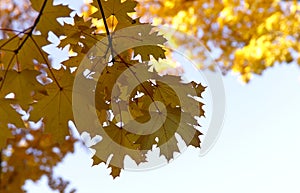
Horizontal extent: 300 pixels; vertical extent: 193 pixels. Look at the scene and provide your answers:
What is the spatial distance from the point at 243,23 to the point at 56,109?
128 inches

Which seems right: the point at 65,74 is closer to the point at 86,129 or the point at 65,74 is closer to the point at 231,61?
the point at 86,129

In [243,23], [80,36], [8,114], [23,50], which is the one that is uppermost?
[243,23]

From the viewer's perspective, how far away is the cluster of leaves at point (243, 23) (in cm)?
388

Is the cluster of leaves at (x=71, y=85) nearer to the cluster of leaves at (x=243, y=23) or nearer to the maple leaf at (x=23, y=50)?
the maple leaf at (x=23, y=50)

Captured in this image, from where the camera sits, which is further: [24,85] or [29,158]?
[29,158]

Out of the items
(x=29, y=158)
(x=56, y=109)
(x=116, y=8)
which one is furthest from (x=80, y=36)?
(x=29, y=158)

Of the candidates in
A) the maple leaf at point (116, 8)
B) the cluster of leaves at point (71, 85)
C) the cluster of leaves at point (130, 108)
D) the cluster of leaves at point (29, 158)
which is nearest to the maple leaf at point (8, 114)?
the cluster of leaves at point (71, 85)

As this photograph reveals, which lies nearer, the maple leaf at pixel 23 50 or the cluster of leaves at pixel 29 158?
the maple leaf at pixel 23 50

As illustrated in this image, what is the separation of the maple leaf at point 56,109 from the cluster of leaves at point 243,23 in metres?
2.86

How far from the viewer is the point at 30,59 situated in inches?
38.9

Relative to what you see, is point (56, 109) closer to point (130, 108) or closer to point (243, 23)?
point (130, 108)

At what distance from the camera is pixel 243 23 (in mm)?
3943

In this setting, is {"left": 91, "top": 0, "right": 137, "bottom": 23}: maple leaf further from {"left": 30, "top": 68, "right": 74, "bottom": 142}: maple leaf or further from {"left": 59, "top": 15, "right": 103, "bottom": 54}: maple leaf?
{"left": 30, "top": 68, "right": 74, "bottom": 142}: maple leaf

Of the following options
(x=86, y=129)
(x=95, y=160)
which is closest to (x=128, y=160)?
(x=95, y=160)
